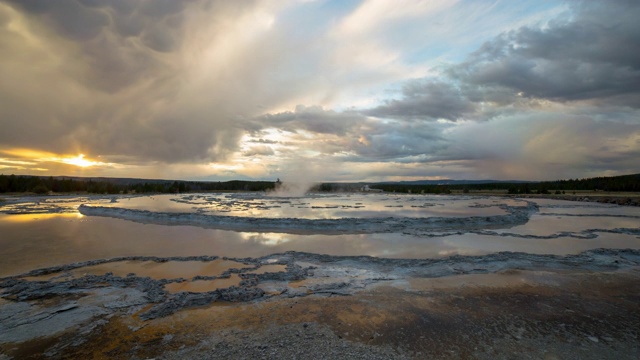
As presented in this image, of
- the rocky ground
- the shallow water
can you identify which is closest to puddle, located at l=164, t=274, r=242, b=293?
the rocky ground

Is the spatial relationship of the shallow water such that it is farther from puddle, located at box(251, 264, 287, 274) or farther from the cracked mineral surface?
puddle, located at box(251, 264, 287, 274)

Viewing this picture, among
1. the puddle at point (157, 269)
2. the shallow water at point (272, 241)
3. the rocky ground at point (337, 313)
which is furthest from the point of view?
the shallow water at point (272, 241)

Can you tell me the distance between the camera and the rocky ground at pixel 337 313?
4.70m

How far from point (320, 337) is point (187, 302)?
3084 millimetres

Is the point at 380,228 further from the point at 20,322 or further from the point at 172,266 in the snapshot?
the point at 20,322

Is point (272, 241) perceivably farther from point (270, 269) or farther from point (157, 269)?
point (157, 269)

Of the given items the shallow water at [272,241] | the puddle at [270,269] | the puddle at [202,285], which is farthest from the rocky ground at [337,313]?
the shallow water at [272,241]

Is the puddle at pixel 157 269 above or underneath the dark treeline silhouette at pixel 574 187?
underneath

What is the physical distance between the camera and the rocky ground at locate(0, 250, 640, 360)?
15.4ft

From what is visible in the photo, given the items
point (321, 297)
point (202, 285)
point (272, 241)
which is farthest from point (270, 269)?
point (272, 241)

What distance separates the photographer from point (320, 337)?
5.03 meters

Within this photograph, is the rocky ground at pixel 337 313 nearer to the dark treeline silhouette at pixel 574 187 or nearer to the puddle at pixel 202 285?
the puddle at pixel 202 285

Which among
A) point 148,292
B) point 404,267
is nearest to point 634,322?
point 404,267

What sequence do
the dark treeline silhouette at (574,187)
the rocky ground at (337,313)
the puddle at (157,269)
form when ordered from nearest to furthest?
the rocky ground at (337,313), the puddle at (157,269), the dark treeline silhouette at (574,187)
